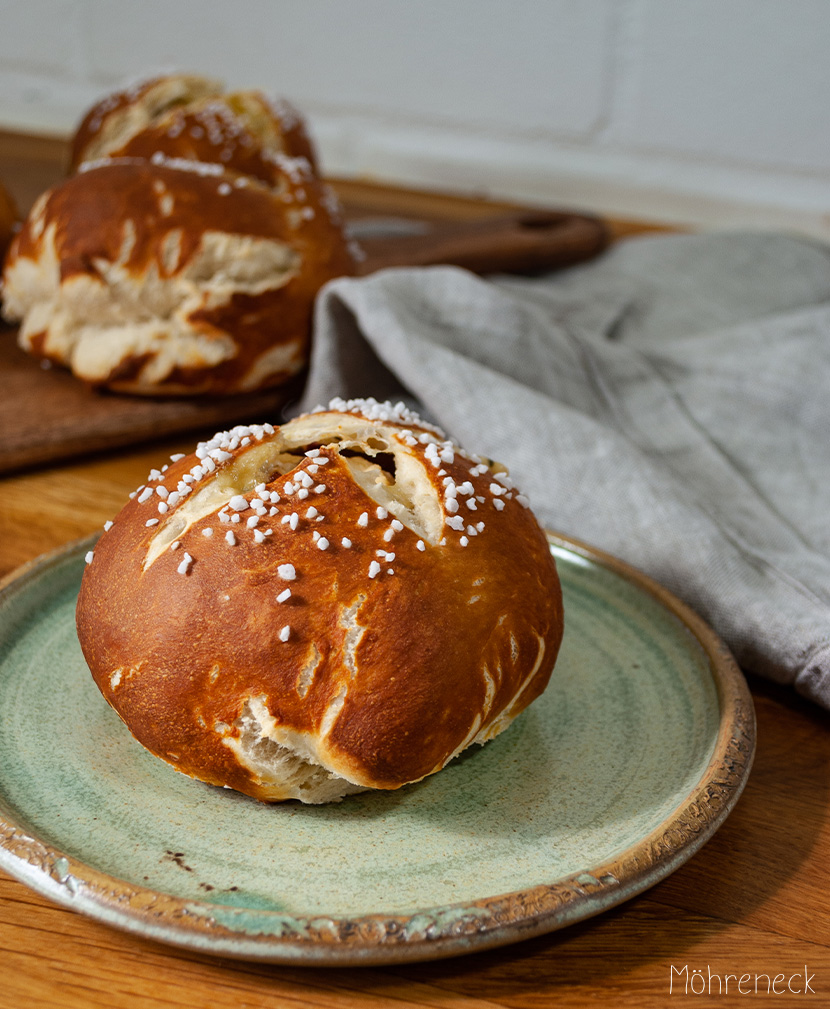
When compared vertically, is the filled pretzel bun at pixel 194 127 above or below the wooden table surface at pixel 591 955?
above

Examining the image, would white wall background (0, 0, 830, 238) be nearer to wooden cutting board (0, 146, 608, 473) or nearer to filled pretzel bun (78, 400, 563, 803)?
wooden cutting board (0, 146, 608, 473)


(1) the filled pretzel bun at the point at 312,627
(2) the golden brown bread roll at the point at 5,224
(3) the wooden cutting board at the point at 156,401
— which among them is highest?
(1) the filled pretzel bun at the point at 312,627

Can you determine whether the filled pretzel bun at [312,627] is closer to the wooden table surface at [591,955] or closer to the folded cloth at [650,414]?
the wooden table surface at [591,955]

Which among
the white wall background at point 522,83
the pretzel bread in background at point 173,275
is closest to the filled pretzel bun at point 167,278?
the pretzel bread in background at point 173,275

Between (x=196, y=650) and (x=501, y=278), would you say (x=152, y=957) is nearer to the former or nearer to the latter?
(x=196, y=650)

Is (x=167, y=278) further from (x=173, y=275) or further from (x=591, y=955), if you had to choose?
(x=591, y=955)
